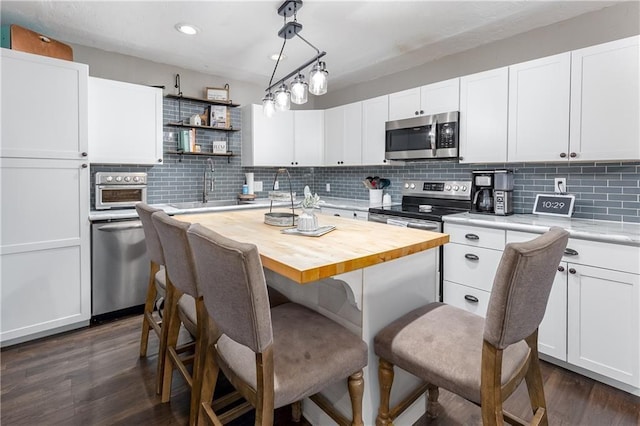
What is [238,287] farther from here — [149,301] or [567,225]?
[567,225]

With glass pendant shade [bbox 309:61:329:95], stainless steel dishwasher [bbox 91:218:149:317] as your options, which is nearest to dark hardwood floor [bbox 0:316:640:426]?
stainless steel dishwasher [bbox 91:218:149:317]

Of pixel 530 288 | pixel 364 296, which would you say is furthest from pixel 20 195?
pixel 530 288

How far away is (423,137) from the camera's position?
3.31 metres

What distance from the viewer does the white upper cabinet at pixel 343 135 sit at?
4055mm

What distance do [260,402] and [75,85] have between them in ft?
9.11

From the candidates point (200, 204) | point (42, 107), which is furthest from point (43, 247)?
point (200, 204)

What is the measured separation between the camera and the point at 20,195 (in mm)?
2412

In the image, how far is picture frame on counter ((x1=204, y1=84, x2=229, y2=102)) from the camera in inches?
155

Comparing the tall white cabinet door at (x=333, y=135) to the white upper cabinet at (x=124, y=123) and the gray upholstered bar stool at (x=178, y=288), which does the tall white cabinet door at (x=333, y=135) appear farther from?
the gray upholstered bar stool at (x=178, y=288)

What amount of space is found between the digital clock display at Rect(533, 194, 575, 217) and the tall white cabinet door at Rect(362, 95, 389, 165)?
60.2 inches

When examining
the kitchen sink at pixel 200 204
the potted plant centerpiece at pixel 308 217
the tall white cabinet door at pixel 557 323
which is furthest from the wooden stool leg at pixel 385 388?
the kitchen sink at pixel 200 204

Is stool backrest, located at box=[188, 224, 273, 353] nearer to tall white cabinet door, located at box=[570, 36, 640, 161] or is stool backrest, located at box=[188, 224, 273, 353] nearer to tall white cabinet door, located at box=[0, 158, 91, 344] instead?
tall white cabinet door, located at box=[0, 158, 91, 344]

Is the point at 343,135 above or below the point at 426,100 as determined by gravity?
below

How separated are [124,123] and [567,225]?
12.2 feet
